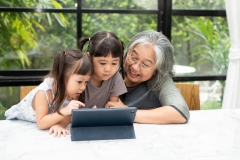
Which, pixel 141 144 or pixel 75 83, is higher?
pixel 75 83

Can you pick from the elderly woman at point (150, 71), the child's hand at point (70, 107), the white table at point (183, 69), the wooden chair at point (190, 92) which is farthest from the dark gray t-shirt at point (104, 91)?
the white table at point (183, 69)

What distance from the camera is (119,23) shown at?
10.7ft

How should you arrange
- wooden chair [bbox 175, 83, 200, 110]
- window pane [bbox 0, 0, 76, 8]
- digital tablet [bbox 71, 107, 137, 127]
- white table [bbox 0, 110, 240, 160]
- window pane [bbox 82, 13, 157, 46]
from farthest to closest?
window pane [bbox 82, 13, 157, 46] < window pane [bbox 0, 0, 76, 8] < wooden chair [bbox 175, 83, 200, 110] < digital tablet [bbox 71, 107, 137, 127] < white table [bbox 0, 110, 240, 160]

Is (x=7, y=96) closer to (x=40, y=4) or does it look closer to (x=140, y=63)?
(x=40, y=4)

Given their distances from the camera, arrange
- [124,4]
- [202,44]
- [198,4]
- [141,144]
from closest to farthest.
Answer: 1. [141,144]
2. [124,4]
3. [198,4]
4. [202,44]

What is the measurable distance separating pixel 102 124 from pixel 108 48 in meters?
0.38

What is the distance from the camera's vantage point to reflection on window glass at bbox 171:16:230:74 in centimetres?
344

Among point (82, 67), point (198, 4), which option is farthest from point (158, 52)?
point (198, 4)

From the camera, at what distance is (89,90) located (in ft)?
6.19

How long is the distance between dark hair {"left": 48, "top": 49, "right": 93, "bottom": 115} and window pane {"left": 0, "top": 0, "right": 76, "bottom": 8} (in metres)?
1.50

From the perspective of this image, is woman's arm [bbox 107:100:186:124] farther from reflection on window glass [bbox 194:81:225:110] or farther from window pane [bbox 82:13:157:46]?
reflection on window glass [bbox 194:81:225:110]

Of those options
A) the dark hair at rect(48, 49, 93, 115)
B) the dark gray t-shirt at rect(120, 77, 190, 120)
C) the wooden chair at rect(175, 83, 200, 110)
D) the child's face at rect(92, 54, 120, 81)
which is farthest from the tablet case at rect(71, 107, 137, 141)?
the wooden chair at rect(175, 83, 200, 110)

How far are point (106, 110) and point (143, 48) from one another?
2.05ft

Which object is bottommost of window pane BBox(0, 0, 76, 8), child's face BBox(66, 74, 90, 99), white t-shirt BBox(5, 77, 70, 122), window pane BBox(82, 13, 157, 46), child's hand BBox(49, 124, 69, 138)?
child's hand BBox(49, 124, 69, 138)
